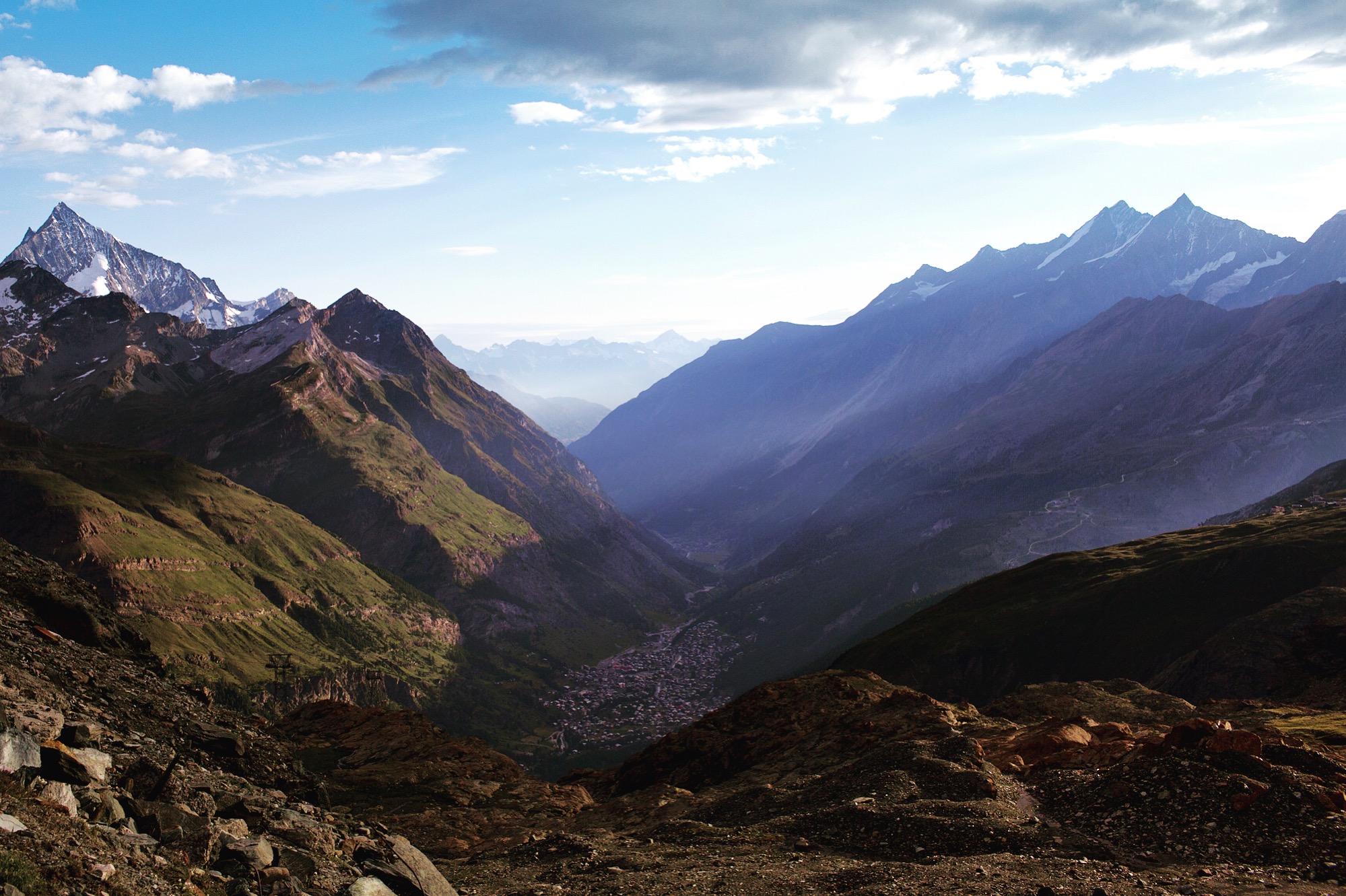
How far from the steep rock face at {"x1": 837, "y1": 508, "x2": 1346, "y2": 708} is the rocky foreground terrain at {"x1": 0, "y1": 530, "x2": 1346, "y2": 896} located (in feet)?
129

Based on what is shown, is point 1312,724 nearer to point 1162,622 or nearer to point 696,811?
point 696,811

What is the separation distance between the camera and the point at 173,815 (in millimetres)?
26984

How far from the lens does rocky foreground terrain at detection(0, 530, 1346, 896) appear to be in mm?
26141

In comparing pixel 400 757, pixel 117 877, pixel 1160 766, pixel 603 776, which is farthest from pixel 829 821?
pixel 400 757

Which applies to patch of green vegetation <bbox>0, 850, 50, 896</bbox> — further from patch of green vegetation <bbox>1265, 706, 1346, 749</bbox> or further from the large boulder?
patch of green vegetation <bbox>1265, 706, 1346, 749</bbox>

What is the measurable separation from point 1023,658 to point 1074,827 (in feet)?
373

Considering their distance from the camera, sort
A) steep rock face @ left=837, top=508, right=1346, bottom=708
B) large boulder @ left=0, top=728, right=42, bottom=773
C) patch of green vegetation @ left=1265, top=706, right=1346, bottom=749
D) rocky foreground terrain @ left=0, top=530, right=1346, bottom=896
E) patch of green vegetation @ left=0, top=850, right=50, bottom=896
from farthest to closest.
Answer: steep rock face @ left=837, top=508, right=1346, bottom=708
patch of green vegetation @ left=1265, top=706, right=1346, bottom=749
rocky foreground terrain @ left=0, top=530, right=1346, bottom=896
large boulder @ left=0, top=728, right=42, bottom=773
patch of green vegetation @ left=0, top=850, right=50, bottom=896

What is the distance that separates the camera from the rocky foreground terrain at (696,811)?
85.8 ft

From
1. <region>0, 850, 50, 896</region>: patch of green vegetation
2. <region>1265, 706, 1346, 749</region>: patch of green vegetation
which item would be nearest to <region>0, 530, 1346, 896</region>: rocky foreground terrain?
<region>0, 850, 50, 896</region>: patch of green vegetation

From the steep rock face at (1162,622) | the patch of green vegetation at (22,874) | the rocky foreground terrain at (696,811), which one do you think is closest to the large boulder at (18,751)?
the rocky foreground terrain at (696,811)

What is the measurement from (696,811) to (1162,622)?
112m

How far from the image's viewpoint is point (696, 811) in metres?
60.3

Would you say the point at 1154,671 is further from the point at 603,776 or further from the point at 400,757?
the point at 400,757

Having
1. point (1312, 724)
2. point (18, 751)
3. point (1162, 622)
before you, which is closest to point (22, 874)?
point (18, 751)
